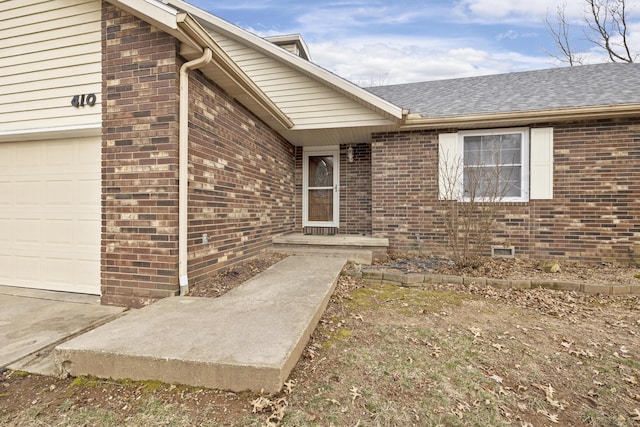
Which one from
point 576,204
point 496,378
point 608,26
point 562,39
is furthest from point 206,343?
point 562,39

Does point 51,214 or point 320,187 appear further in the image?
point 320,187

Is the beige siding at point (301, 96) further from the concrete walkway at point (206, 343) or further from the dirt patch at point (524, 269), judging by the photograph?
the concrete walkway at point (206, 343)

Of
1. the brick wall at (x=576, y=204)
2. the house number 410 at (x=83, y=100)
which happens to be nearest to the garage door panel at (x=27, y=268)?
the house number 410 at (x=83, y=100)

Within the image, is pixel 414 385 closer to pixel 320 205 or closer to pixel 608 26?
pixel 320 205

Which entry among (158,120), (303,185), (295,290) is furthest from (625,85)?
(158,120)

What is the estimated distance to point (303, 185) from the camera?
8055 mm

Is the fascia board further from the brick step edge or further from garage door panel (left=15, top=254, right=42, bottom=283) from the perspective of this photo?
the brick step edge

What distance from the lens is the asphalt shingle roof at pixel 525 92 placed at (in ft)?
19.6

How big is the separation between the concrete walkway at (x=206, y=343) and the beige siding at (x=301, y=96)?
432 centimetres

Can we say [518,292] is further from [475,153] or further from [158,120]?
[158,120]

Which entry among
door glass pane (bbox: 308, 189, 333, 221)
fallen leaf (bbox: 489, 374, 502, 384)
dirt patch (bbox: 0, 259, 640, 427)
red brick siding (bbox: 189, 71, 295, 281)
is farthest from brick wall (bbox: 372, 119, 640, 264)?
fallen leaf (bbox: 489, 374, 502, 384)

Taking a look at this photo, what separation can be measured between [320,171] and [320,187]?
1.45 ft

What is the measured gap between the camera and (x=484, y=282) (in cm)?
459

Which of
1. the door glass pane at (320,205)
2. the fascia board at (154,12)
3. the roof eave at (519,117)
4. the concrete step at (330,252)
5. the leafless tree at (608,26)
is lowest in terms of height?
the concrete step at (330,252)
